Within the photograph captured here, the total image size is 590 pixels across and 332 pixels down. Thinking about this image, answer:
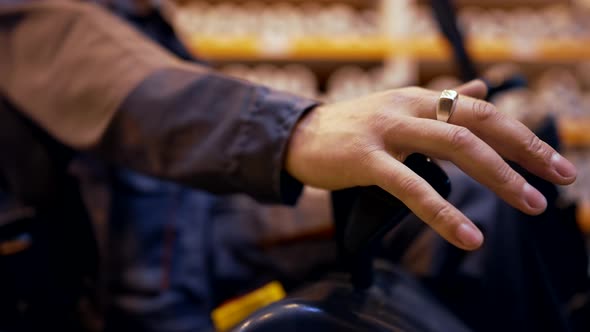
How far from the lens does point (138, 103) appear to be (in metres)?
0.46

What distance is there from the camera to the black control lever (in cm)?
32

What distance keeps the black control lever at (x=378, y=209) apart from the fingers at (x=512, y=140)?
38 mm

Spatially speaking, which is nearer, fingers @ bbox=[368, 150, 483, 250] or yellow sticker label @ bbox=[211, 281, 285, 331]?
fingers @ bbox=[368, 150, 483, 250]

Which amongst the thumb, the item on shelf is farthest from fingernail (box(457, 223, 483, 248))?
the item on shelf

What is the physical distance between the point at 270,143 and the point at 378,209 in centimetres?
11

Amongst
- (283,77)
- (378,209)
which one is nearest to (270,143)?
(378,209)

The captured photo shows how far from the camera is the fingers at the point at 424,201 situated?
28 centimetres

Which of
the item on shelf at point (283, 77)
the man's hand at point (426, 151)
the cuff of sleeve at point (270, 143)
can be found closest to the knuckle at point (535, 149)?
the man's hand at point (426, 151)

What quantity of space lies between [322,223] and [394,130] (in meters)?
0.29

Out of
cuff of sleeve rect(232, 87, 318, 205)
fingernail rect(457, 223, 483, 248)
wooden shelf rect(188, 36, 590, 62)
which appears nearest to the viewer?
fingernail rect(457, 223, 483, 248)

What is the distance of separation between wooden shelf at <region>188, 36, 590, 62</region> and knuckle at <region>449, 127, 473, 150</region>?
4.04ft

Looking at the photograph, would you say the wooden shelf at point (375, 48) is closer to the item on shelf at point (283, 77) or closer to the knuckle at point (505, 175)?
the item on shelf at point (283, 77)

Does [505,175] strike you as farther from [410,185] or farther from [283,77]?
[283,77]

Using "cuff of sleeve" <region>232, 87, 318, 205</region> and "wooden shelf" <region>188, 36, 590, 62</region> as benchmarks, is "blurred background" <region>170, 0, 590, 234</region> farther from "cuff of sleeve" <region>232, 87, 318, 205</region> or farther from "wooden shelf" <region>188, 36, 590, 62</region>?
"cuff of sleeve" <region>232, 87, 318, 205</region>
